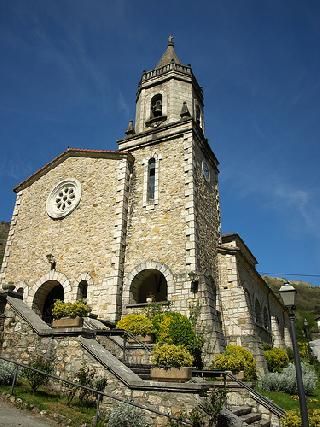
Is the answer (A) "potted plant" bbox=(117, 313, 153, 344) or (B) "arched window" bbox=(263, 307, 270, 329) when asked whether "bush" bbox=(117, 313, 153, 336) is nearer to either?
(A) "potted plant" bbox=(117, 313, 153, 344)

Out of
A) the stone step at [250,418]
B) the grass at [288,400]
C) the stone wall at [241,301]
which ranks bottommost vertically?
the stone step at [250,418]

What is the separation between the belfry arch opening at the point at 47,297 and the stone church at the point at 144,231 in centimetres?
5

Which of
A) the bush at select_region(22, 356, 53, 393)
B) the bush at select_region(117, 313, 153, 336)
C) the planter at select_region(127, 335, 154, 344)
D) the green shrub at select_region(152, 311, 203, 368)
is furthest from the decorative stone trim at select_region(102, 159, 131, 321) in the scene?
the bush at select_region(22, 356, 53, 393)

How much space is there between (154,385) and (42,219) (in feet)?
40.9

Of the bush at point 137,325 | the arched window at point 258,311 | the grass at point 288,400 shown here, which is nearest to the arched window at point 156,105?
the bush at point 137,325

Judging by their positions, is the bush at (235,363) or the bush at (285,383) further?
the bush at (285,383)

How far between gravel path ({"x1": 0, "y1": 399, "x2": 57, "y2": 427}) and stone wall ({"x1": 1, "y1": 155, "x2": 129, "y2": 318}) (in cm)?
666

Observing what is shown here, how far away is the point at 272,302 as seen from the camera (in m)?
23.3

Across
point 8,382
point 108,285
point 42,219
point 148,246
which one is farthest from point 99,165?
point 8,382

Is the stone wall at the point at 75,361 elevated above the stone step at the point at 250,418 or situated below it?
above

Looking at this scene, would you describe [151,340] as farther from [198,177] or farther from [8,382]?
[198,177]

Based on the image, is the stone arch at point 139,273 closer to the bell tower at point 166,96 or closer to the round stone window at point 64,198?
the round stone window at point 64,198

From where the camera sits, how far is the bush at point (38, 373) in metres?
7.79

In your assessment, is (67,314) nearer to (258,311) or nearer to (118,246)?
(118,246)
